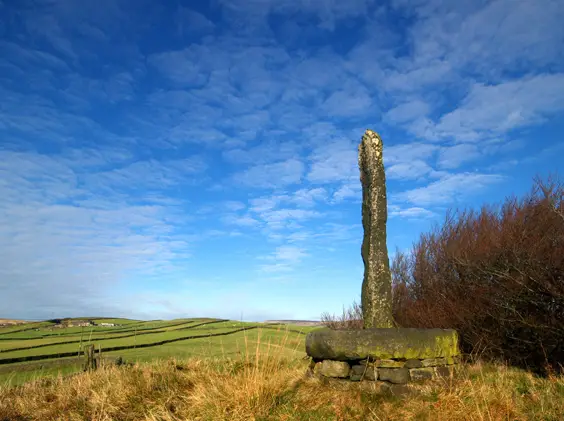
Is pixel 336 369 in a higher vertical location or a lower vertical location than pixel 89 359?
higher

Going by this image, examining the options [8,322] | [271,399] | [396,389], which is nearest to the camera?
[271,399]

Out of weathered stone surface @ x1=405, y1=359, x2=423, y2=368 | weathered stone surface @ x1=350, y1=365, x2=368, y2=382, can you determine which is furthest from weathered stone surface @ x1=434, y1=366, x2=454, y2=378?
weathered stone surface @ x1=350, y1=365, x2=368, y2=382

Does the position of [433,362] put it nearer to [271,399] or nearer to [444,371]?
[444,371]

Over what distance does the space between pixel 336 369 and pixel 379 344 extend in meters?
0.86

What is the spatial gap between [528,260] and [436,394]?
3962 millimetres

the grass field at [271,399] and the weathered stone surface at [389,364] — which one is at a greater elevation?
the weathered stone surface at [389,364]

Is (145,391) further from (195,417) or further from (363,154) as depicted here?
(363,154)

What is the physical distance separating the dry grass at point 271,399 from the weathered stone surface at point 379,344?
0.51m

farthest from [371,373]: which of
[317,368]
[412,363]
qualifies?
[317,368]

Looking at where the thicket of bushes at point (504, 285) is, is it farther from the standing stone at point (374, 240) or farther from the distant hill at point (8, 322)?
the distant hill at point (8, 322)

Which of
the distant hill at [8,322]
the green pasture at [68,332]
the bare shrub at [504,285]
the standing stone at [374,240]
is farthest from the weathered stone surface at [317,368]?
the distant hill at [8,322]

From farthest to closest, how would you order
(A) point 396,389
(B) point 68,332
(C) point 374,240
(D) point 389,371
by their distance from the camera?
1. (B) point 68,332
2. (C) point 374,240
3. (D) point 389,371
4. (A) point 396,389

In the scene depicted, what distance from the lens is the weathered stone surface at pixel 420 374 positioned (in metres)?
6.52

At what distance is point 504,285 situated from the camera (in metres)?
8.50
